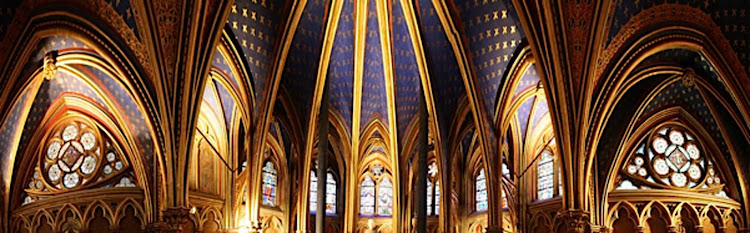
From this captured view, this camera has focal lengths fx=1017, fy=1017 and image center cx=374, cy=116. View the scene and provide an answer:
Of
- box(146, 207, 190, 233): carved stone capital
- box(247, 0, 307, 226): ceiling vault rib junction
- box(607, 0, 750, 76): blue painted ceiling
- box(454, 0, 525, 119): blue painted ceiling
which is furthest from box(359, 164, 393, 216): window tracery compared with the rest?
box(607, 0, 750, 76): blue painted ceiling

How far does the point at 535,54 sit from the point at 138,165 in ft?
34.1

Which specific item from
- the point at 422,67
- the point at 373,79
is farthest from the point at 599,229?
the point at 373,79

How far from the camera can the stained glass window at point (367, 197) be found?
32.8 metres

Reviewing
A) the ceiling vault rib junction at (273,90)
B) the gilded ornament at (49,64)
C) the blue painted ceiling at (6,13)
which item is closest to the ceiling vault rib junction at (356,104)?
the ceiling vault rib junction at (273,90)

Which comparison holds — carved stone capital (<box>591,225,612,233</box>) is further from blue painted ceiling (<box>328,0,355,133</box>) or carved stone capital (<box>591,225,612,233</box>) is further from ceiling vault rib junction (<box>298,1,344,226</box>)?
blue painted ceiling (<box>328,0,355,133</box>)

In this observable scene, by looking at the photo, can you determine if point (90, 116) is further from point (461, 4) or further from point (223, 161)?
point (461, 4)

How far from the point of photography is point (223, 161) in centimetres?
2542

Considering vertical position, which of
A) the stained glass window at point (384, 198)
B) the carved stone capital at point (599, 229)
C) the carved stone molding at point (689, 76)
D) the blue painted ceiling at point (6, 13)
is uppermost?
the carved stone molding at point (689, 76)

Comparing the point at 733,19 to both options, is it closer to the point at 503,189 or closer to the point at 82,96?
the point at 503,189

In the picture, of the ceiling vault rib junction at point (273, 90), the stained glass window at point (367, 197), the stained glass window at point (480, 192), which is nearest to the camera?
the ceiling vault rib junction at point (273, 90)

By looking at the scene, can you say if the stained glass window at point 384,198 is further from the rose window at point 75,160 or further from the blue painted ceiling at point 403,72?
the rose window at point 75,160

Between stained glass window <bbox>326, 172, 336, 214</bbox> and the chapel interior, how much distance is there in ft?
10.2

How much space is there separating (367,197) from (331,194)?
1399mm

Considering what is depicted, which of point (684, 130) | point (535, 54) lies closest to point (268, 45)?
point (535, 54)
